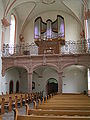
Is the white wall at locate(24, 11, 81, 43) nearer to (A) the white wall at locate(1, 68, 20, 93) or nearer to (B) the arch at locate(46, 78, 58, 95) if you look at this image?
(A) the white wall at locate(1, 68, 20, 93)

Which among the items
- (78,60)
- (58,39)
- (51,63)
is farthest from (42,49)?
(78,60)

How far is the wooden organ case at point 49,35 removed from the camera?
21594mm

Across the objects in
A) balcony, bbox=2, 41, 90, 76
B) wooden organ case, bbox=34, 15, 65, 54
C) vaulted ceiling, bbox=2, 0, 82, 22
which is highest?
vaulted ceiling, bbox=2, 0, 82, 22

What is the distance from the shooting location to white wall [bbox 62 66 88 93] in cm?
2359

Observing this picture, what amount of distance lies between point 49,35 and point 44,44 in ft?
4.38

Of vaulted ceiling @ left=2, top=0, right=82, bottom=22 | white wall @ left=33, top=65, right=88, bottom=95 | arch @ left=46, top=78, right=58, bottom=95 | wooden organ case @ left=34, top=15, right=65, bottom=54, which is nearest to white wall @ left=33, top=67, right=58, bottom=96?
arch @ left=46, top=78, right=58, bottom=95

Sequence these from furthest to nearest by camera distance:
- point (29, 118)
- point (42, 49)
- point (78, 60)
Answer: point (42, 49)
point (78, 60)
point (29, 118)

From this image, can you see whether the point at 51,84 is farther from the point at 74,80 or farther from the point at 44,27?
the point at 44,27

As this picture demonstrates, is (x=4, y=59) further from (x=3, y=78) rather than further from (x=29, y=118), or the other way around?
(x=29, y=118)

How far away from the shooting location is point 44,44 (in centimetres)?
2175

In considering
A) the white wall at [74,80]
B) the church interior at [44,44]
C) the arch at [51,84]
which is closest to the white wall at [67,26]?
the church interior at [44,44]

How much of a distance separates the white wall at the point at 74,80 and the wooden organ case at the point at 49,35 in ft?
13.0

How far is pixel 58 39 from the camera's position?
21734 millimetres

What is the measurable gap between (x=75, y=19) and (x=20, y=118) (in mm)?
21380
